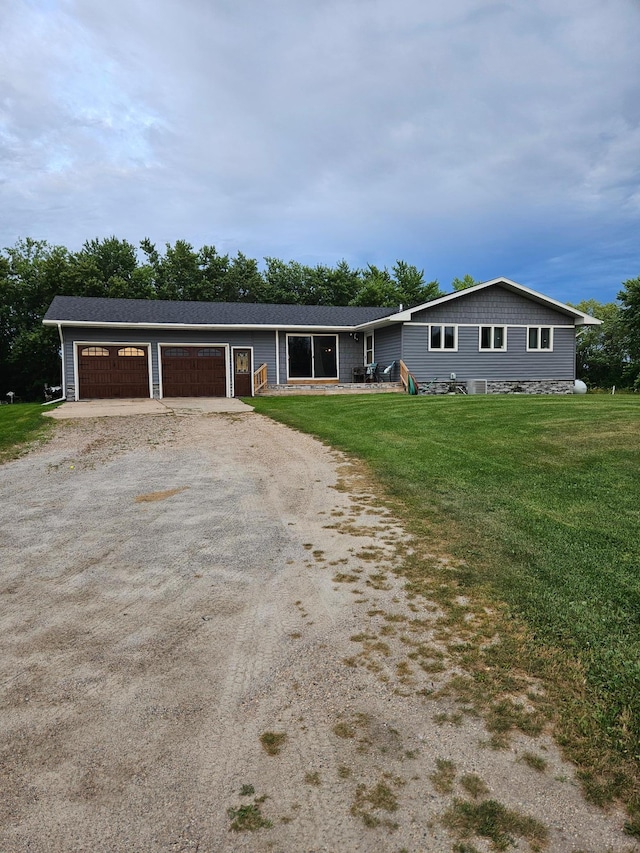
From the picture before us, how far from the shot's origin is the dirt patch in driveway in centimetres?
170

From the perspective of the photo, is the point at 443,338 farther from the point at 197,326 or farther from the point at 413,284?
the point at 413,284

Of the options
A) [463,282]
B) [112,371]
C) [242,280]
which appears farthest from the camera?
[463,282]

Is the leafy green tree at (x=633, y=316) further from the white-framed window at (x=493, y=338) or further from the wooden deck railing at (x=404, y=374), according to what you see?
the wooden deck railing at (x=404, y=374)

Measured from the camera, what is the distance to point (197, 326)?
19938 mm

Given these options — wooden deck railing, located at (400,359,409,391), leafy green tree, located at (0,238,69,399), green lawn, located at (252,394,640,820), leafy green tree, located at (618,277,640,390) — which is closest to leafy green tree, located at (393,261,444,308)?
leafy green tree, located at (618,277,640,390)

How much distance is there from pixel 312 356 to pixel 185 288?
18.9 m

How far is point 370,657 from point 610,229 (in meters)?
40.8

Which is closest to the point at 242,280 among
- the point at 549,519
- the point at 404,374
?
the point at 404,374

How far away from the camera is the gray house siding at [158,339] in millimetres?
19172

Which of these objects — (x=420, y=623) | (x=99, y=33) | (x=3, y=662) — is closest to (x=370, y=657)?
(x=420, y=623)

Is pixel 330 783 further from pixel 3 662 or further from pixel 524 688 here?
pixel 3 662

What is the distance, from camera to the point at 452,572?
3707 millimetres

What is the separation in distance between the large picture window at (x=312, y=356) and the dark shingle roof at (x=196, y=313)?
75 cm

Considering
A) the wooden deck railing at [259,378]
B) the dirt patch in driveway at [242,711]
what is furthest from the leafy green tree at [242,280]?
the dirt patch in driveway at [242,711]
